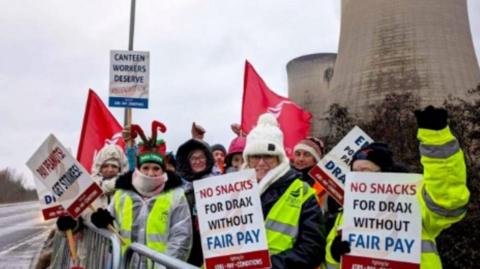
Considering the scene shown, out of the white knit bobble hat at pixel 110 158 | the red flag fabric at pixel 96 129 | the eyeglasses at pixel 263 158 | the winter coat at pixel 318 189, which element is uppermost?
the red flag fabric at pixel 96 129

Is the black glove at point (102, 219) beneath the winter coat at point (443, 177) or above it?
beneath

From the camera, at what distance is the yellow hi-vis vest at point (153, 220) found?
303 cm

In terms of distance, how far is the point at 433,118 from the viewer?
2.19m

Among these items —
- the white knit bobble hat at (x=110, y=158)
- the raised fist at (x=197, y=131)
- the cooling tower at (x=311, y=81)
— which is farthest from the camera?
the cooling tower at (x=311, y=81)

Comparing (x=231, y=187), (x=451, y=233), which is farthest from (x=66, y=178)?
(x=451, y=233)

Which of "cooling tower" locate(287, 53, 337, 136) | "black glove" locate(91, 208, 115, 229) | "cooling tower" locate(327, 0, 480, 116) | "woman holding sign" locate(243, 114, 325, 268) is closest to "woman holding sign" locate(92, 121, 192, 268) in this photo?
"black glove" locate(91, 208, 115, 229)

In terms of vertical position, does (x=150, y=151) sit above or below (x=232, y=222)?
above

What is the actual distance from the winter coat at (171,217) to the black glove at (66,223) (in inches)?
15.6

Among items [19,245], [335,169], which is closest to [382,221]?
[335,169]

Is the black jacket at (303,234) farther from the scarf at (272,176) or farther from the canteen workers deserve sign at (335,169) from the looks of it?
the canteen workers deserve sign at (335,169)

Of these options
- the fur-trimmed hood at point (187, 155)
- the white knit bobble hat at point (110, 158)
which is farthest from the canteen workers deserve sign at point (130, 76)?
the fur-trimmed hood at point (187, 155)

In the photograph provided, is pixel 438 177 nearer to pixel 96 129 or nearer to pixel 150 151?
pixel 150 151

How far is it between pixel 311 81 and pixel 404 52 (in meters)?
10.2

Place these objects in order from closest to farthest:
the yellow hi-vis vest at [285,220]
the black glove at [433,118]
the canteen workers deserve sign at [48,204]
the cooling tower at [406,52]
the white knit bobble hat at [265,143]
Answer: the black glove at [433,118] → the yellow hi-vis vest at [285,220] → the white knit bobble hat at [265,143] → the canteen workers deserve sign at [48,204] → the cooling tower at [406,52]
